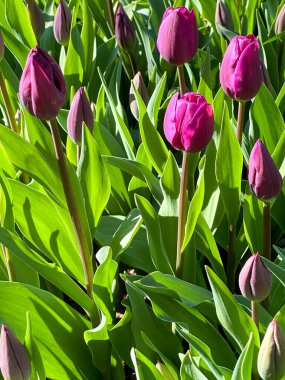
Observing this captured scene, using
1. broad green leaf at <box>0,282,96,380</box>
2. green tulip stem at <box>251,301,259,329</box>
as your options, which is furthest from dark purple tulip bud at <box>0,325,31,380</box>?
green tulip stem at <box>251,301,259,329</box>

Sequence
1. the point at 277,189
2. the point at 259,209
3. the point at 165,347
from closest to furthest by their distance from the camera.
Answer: the point at 277,189, the point at 165,347, the point at 259,209

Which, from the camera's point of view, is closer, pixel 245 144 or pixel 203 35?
pixel 245 144

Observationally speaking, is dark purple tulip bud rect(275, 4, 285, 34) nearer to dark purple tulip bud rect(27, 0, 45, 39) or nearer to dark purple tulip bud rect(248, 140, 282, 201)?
dark purple tulip bud rect(27, 0, 45, 39)

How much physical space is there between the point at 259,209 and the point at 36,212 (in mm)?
378

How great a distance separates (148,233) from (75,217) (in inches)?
6.3

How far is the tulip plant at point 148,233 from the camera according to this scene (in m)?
0.90

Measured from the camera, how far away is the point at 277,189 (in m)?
0.97

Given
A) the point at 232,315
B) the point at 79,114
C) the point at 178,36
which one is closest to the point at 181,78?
the point at 178,36

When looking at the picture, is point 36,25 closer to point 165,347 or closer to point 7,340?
point 165,347

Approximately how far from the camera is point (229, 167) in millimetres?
1172

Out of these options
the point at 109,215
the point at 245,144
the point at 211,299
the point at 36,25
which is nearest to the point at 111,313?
the point at 211,299

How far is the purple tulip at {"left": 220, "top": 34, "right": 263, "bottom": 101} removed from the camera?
3.29ft

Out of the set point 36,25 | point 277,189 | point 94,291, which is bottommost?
point 94,291

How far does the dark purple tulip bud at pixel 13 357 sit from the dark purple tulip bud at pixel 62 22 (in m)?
0.93
